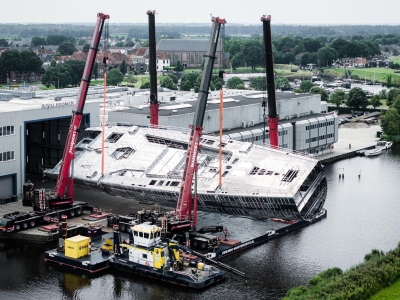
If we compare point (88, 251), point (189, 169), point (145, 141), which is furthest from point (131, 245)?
point (145, 141)

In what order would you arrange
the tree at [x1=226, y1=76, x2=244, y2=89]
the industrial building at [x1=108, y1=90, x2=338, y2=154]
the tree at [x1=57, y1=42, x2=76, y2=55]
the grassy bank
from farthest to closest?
the tree at [x1=57, y1=42, x2=76, y2=55]
the tree at [x1=226, y1=76, x2=244, y2=89]
the industrial building at [x1=108, y1=90, x2=338, y2=154]
the grassy bank

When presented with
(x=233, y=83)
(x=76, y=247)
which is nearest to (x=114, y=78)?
(x=233, y=83)

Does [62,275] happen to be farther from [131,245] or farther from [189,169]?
[189,169]

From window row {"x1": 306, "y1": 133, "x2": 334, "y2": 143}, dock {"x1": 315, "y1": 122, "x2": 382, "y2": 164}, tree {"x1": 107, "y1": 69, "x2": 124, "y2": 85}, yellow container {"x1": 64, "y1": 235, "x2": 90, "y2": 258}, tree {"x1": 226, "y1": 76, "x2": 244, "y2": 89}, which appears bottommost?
yellow container {"x1": 64, "y1": 235, "x2": 90, "y2": 258}

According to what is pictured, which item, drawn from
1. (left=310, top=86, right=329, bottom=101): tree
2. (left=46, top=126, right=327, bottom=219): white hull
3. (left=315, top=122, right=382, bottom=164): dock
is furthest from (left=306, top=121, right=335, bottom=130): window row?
(left=310, top=86, right=329, bottom=101): tree

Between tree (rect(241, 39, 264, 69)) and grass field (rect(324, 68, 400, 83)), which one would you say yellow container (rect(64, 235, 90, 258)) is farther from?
tree (rect(241, 39, 264, 69))

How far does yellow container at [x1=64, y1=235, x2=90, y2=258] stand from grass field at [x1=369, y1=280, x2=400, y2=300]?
46.9ft

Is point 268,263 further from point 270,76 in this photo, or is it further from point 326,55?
point 326,55

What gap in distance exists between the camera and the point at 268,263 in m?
41.3

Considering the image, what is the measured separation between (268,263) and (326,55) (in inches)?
5307

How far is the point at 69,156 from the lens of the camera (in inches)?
1973

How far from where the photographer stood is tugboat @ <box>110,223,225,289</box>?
1490 inches

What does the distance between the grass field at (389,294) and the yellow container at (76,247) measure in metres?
14.3

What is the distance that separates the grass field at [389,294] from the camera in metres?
35.1
